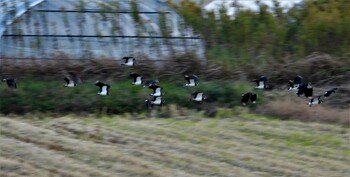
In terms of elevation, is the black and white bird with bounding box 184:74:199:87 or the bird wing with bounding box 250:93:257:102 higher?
the black and white bird with bounding box 184:74:199:87

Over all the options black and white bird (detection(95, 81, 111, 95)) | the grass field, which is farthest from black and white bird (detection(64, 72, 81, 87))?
the grass field

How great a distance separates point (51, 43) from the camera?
12.5m

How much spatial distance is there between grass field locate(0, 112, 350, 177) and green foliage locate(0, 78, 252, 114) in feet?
1.68

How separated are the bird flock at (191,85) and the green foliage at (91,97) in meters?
0.09

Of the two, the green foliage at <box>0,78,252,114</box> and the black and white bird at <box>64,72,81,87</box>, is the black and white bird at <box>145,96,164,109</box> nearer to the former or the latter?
the green foliage at <box>0,78,252,114</box>

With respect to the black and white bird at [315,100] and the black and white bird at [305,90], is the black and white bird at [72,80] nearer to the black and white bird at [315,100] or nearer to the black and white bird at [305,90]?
the black and white bird at [305,90]

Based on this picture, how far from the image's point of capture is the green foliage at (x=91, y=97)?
10397 mm

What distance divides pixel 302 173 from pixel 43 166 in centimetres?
263

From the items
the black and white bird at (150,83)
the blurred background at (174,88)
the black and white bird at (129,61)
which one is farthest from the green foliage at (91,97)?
the black and white bird at (129,61)

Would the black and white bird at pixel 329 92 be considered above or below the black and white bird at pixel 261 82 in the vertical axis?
below

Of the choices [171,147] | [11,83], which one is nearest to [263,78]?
[171,147]

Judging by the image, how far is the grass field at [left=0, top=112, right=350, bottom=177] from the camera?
7.56 meters

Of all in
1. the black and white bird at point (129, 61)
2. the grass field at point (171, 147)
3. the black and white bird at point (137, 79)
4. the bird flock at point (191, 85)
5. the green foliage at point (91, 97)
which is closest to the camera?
the grass field at point (171, 147)

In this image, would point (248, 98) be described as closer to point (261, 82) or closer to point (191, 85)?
point (261, 82)
